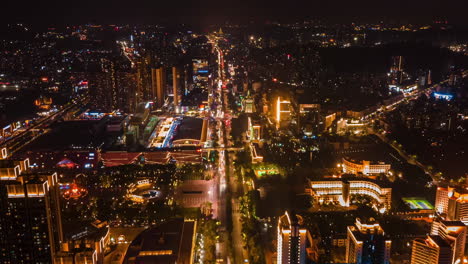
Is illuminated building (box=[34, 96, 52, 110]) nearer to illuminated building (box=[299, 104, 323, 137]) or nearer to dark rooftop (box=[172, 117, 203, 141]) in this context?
dark rooftop (box=[172, 117, 203, 141])

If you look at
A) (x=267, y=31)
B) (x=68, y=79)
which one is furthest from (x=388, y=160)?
(x=267, y=31)

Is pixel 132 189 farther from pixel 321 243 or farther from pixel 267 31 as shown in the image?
pixel 267 31

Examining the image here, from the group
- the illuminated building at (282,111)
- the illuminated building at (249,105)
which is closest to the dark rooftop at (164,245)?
the illuminated building at (282,111)

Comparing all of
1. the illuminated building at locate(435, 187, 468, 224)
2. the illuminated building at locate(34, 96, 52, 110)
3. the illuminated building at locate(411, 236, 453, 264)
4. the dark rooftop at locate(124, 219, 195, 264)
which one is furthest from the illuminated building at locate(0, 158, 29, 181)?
the illuminated building at locate(34, 96, 52, 110)

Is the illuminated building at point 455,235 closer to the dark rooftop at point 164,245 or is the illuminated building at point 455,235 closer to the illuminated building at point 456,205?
the illuminated building at point 456,205

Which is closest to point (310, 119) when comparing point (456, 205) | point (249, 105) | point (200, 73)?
point (249, 105)

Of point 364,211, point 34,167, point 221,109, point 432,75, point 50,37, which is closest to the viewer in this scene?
point 364,211
